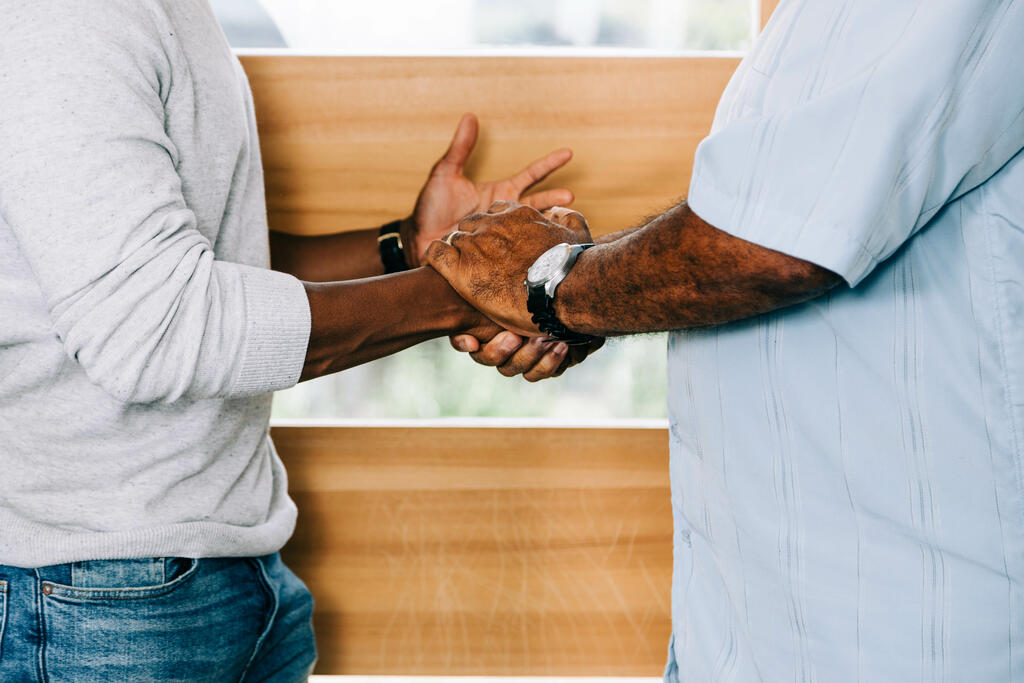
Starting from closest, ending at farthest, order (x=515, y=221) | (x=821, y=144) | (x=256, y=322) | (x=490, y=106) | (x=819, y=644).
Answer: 1. (x=821, y=144)
2. (x=819, y=644)
3. (x=256, y=322)
4. (x=515, y=221)
5. (x=490, y=106)

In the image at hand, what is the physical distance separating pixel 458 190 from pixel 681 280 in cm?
60

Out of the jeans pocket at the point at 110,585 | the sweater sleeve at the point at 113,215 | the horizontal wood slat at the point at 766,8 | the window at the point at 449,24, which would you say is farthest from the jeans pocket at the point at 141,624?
the horizontal wood slat at the point at 766,8

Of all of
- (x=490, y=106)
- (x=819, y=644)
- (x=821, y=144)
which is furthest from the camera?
(x=490, y=106)

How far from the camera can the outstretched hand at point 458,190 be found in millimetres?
1159

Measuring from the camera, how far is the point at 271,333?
29.9 inches

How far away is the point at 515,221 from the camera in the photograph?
92 centimetres

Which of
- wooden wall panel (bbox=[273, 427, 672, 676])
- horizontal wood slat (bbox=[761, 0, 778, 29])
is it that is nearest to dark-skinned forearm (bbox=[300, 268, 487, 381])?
wooden wall panel (bbox=[273, 427, 672, 676])

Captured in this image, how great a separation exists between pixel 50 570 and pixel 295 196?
0.64 m

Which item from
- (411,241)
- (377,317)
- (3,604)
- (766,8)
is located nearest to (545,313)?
(377,317)

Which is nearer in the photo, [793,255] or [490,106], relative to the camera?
[793,255]

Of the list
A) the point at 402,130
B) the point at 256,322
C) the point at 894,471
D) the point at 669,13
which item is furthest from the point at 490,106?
the point at 894,471

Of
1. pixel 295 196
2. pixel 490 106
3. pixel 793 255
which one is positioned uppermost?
pixel 793 255

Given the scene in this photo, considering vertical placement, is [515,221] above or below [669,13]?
below

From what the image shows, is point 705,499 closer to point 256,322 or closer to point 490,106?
point 256,322
